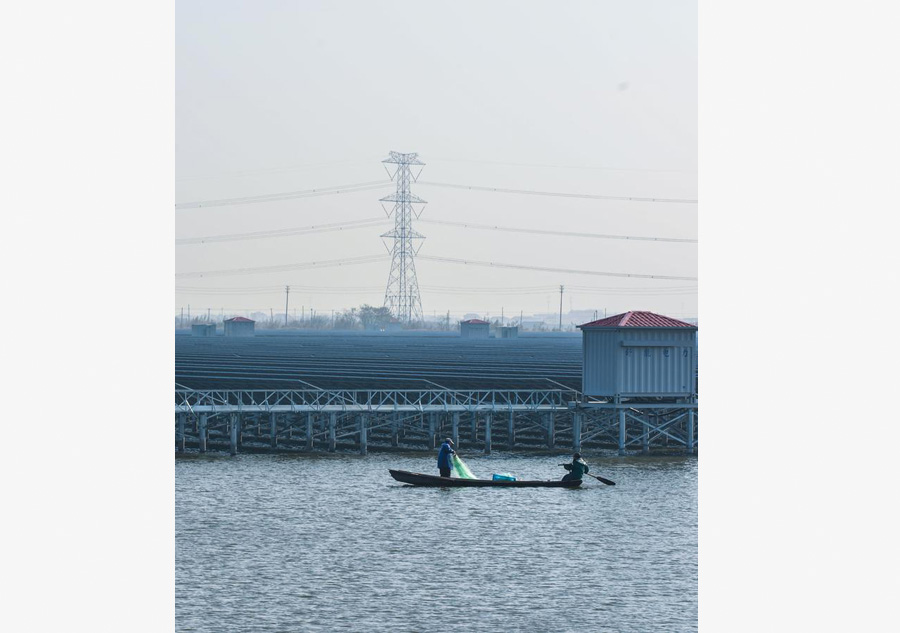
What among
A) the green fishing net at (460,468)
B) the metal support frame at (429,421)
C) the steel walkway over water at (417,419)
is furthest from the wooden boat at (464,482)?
the steel walkway over water at (417,419)

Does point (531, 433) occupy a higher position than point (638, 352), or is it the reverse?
point (638, 352)

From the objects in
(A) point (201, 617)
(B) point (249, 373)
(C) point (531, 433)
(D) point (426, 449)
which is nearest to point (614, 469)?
(D) point (426, 449)

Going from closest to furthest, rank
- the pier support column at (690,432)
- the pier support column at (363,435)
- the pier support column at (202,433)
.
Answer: the pier support column at (202,433) → the pier support column at (690,432) → the pier support column at (363,435)

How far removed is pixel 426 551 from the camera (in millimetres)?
44656

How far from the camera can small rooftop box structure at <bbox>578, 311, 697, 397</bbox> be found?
67.2m

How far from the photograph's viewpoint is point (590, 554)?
4494 cm

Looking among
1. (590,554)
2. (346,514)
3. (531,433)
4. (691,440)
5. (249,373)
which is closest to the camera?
(590,554)

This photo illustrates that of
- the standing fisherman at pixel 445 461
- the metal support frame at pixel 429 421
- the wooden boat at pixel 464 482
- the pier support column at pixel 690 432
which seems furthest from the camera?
the pier support column at pixel 690 432

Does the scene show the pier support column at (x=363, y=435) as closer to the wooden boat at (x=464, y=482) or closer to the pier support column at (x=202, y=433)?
the pier support column at (x=202, y=433)

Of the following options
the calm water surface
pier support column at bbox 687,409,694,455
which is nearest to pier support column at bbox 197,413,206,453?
the calm water surface

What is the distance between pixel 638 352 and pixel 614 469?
625 centimetres

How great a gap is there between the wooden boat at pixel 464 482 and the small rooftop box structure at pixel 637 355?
411 inches

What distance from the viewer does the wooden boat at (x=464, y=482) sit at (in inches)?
2266
